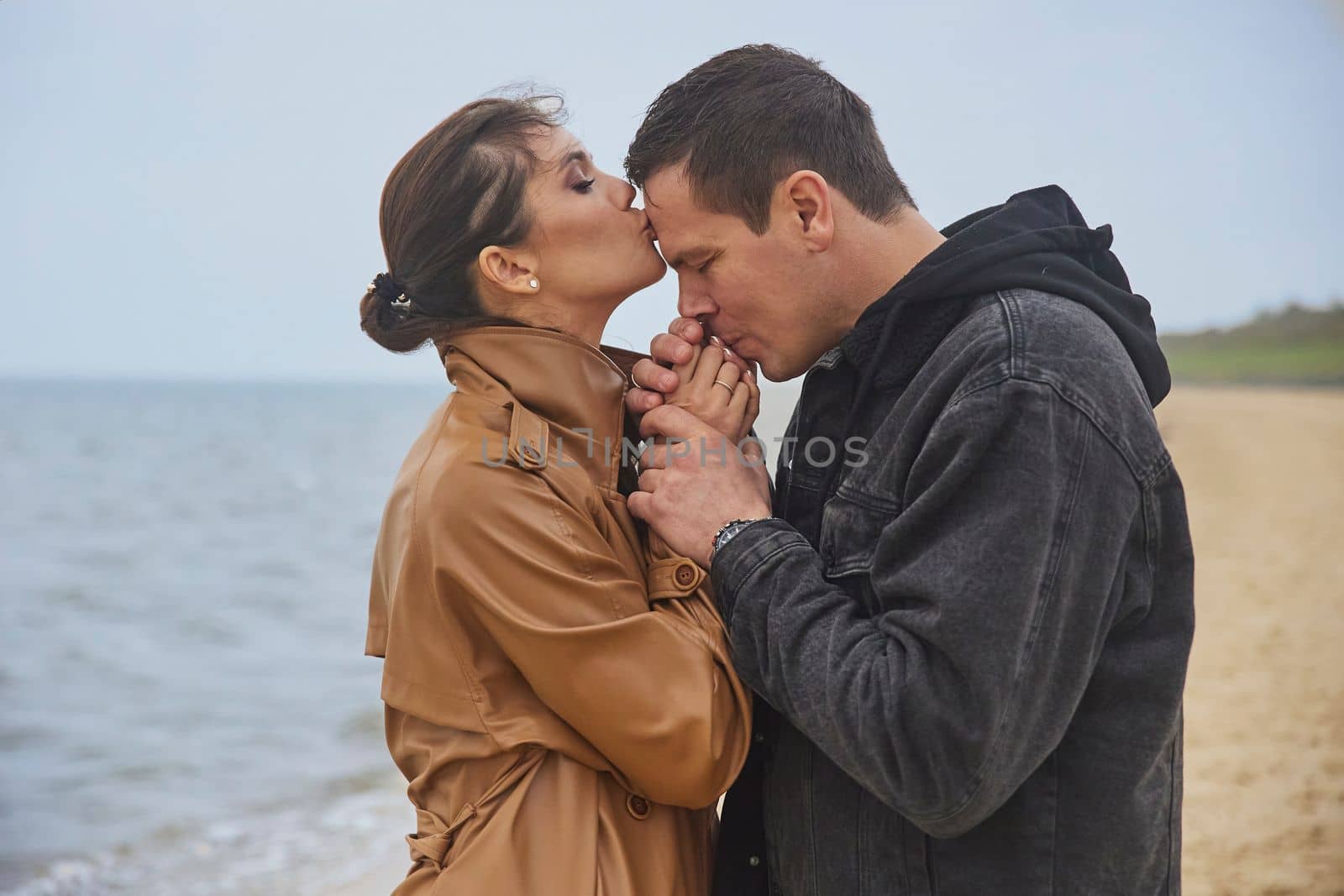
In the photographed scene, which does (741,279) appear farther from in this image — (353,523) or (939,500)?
(353,523)

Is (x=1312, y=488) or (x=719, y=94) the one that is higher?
(x=719, y=94)

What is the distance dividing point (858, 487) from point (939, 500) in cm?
24

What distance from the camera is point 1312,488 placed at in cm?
1683

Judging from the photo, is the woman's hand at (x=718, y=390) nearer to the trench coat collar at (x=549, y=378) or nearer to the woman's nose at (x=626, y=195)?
the trench coat collar at (x=549, y=378)

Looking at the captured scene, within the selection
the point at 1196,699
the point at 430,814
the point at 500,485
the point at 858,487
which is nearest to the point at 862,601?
the point at 858,487

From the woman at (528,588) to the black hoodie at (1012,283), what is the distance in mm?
319

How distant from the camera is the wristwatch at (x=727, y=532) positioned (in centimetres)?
171

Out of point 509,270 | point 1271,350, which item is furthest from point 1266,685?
point 1271,350

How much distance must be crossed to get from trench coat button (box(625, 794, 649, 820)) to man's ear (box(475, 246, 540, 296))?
87 centimetres

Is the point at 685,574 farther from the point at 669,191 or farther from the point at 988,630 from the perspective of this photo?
the point at 669,191

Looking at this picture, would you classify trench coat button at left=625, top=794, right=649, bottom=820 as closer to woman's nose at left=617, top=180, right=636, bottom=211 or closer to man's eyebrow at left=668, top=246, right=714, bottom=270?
man's eyebrow at left=668, top=246, right=714, bottom=270

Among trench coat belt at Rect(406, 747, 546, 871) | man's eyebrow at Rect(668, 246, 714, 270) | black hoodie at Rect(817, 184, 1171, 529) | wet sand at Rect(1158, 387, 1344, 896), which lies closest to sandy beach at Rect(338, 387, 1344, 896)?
wet sand at Rect(1158, 387, 1344, 896)

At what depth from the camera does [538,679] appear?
1.70 meters

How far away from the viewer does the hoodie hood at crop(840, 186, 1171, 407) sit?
1.64 meters
